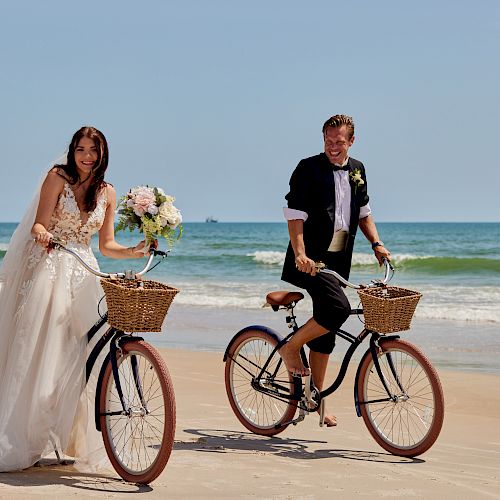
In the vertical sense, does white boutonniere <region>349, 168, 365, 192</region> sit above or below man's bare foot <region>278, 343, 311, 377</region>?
above

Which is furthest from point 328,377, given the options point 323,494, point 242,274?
point 242,274

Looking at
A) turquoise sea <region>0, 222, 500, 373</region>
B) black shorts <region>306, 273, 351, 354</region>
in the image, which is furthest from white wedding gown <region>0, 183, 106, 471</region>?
turquoise sea <region>0, 222, 500, 373</region>

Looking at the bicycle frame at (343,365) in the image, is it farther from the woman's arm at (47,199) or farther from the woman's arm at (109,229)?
the woman's arm at (47,199)

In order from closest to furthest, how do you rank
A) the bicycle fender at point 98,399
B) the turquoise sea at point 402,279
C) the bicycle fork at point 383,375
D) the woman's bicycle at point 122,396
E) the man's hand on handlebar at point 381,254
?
1. the woman's bicycle at point 122,396
2. the bicycle fender at point 98,399
3. the bicycle fork at point 383,375
4. the man's hand on handlebar at point 381,254
5. the turquoise sea at point 402,279

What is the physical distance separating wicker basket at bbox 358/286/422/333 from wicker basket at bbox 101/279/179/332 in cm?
128

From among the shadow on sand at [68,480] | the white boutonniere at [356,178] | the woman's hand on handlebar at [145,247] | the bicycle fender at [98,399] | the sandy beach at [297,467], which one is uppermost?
the white boutonniere at [356,178]

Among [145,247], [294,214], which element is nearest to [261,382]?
[294,214]

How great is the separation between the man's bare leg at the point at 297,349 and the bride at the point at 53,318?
1.30m

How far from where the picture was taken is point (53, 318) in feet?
15.8

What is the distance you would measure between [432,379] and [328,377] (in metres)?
3.67

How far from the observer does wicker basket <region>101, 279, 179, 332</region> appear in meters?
4.36

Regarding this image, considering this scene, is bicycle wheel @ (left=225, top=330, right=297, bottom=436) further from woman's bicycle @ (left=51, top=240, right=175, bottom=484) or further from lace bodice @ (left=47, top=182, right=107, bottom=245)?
lace bodice @ (left=47, top=182, right=107, bottom=245)

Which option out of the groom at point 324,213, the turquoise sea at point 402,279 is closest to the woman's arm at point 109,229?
the groom at point 324,213

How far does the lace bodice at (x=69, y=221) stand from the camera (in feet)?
16.0
